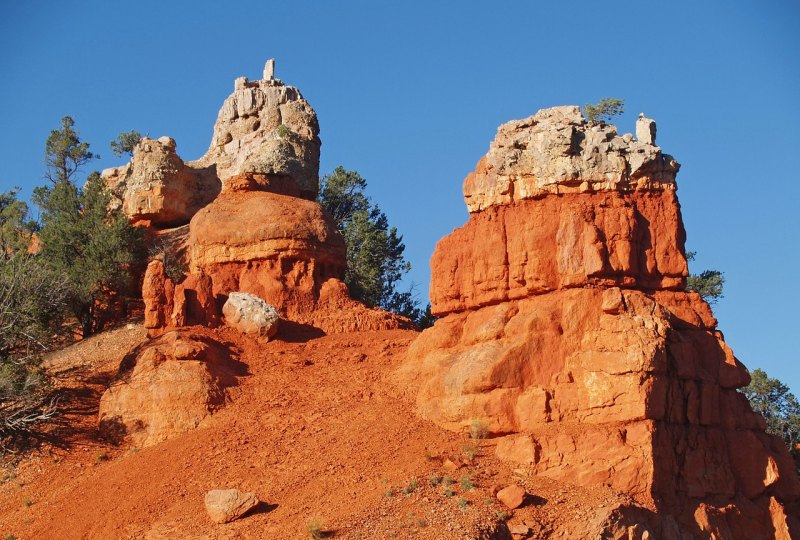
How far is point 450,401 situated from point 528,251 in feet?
14.2

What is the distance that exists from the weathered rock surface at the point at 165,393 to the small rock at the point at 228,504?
4.75 meters

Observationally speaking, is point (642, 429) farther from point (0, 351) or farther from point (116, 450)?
point (0, 351)

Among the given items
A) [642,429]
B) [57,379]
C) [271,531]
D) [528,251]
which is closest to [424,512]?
[271,531]

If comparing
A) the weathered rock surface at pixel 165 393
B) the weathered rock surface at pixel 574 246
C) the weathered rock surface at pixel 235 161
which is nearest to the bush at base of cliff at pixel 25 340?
the weathered rock surface at pixel 165 393

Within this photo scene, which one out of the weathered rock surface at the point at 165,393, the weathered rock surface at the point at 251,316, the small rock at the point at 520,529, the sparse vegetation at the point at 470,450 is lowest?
the small rock at the point at 520,529

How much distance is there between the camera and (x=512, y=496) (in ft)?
87.1

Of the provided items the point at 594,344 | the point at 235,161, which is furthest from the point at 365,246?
the point at 594,344

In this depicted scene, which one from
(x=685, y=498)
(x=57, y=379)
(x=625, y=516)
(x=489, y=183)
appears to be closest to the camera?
(x=625, y=516)

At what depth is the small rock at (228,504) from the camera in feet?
89.2

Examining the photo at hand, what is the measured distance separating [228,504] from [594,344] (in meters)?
9.05

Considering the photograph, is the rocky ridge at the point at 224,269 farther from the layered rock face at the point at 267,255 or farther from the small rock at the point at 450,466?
the small rock at the point at 450,466

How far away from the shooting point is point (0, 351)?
3478 cm

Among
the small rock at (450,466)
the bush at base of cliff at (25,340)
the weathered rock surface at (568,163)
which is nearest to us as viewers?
the small rock at (450,466)

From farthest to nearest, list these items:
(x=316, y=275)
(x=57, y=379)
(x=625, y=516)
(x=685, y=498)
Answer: (x=316, y=275) < (x=57, y=379) < (x=685, y=498) < (x=625, y=516)
